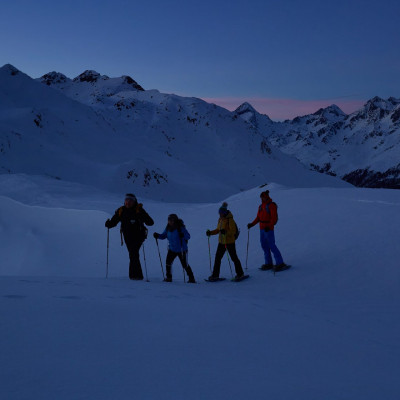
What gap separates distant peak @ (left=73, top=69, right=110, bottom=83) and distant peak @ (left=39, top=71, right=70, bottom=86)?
4333 millimetres

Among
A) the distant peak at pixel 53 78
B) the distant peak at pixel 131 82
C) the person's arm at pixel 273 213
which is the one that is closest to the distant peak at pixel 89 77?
the distant peak at pixel 53 78

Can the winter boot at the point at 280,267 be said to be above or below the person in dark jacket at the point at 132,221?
below

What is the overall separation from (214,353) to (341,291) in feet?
17.1

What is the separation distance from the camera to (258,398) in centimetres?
282

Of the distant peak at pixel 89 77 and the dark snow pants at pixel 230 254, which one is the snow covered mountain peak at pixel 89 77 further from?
the dark snow pants at pixel 230 254

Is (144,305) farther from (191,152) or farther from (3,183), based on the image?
(191,152)

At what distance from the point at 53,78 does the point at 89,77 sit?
40.0 ft

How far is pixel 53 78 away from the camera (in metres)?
134

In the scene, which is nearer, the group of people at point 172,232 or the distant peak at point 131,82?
the group of people at point 172,232

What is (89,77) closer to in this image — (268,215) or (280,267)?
(268,215)

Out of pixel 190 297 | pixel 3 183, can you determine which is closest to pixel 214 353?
pixel 190 297

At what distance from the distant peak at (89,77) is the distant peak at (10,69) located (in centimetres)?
5158

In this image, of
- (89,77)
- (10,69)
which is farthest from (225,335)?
(89,77)

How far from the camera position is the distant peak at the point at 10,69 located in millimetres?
80500
